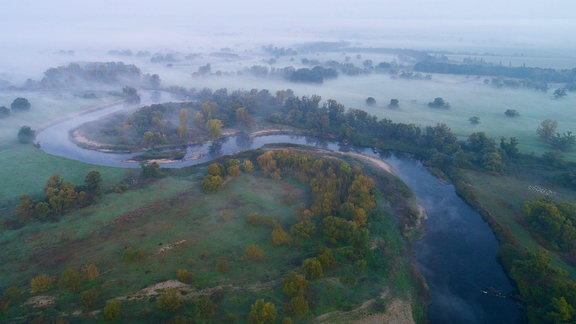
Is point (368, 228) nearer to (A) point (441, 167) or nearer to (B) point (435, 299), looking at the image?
(B) point (435, 299)

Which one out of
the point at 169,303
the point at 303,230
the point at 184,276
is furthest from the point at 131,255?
the point at 303,230

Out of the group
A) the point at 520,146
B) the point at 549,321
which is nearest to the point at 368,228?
the point at 549,321

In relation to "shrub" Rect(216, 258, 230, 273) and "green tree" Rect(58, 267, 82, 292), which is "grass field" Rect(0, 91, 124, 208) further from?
"shrub" Rect(216, 258, 230, 273)

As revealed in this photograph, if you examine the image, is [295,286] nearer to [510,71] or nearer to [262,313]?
[262,313]

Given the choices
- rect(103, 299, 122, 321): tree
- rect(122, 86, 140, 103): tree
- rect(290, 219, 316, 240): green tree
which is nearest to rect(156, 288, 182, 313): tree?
rect(103, 299, 122, 321): tree

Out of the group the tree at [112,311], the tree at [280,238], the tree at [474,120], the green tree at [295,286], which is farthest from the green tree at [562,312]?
the tree at [474,120]

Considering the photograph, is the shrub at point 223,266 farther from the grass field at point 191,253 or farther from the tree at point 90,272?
the tree at point 90,272
